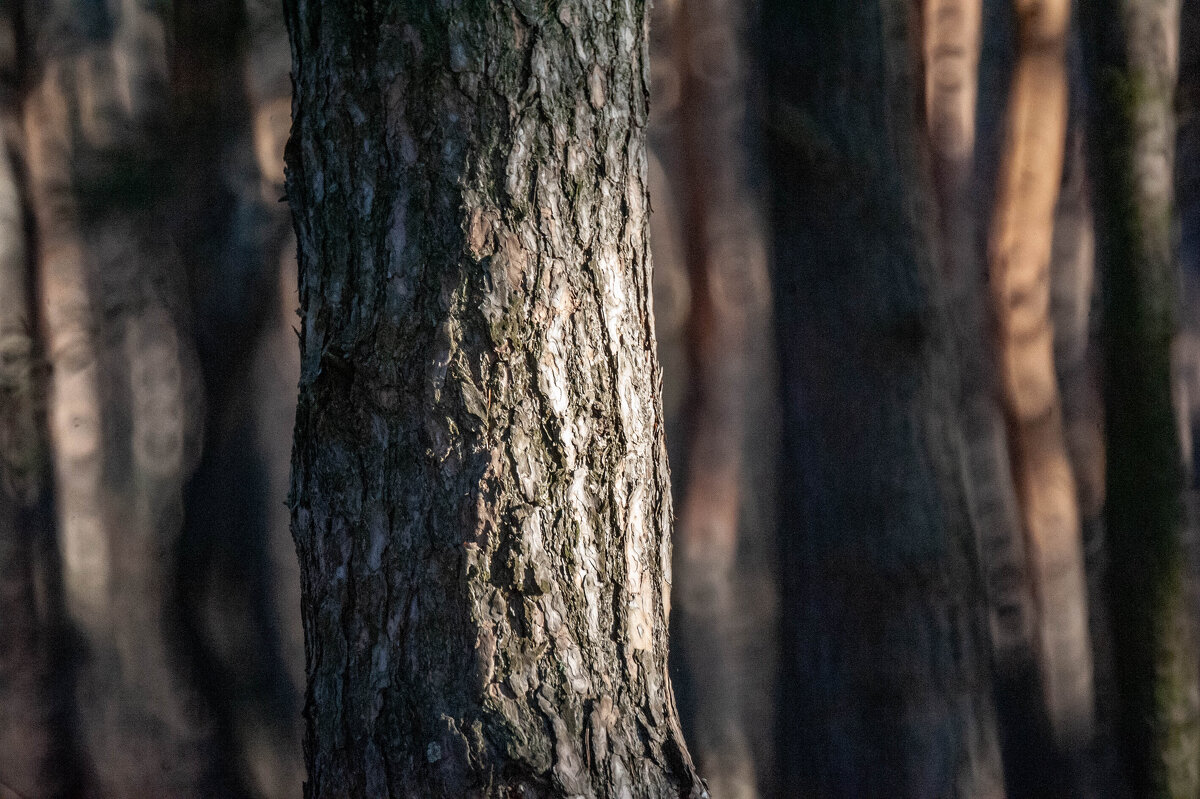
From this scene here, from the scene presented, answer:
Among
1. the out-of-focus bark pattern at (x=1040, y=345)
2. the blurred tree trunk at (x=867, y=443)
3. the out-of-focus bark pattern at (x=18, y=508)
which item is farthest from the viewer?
the out-of-focus bark pattern at (x=1040, y=345)

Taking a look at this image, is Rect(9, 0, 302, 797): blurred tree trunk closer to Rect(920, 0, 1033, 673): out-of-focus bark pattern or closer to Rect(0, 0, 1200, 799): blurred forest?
Rect(0, 0, 1200, 799): blurred forest

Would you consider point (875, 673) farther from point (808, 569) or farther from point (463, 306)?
point (463, 306)

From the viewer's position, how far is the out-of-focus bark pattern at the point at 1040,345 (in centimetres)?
180

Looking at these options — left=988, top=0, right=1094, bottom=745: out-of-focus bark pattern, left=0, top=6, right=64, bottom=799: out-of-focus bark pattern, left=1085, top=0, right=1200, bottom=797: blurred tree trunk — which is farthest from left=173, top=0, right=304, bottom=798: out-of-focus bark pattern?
left=1085, top=0, right=1200, bottom=797: blurred tree trunk

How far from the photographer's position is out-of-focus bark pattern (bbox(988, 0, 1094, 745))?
5.89 feet

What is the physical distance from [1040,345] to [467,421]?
139cm

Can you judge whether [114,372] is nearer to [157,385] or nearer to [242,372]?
[157,385]

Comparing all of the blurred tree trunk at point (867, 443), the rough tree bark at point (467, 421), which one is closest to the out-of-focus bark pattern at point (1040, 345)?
the blurred tree trunk at point (867, 443)

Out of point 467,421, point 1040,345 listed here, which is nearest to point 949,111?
point 1040,345

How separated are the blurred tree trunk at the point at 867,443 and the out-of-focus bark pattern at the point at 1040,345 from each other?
0.66 feet

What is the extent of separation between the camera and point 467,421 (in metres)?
0.95

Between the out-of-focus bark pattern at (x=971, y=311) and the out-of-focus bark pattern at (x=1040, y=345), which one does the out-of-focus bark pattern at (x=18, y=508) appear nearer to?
the out-of-focus bark pattern at (x=971, y=311)

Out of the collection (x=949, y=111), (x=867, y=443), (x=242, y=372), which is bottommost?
(x=867, y=443)

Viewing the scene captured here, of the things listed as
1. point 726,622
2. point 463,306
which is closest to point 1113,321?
point 726,622
